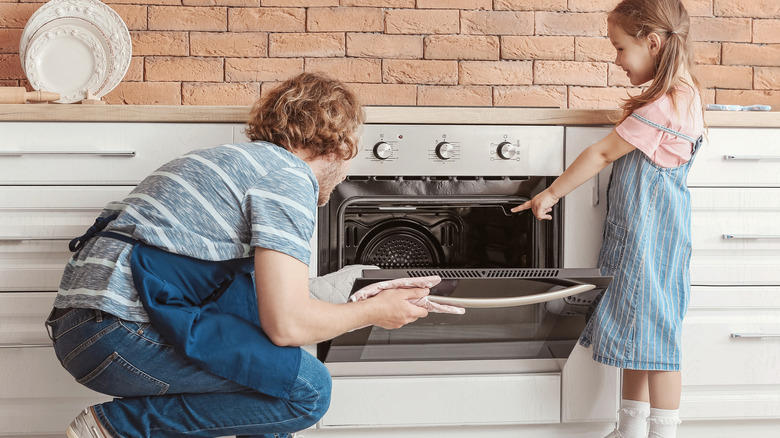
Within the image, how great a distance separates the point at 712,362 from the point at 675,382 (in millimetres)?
196

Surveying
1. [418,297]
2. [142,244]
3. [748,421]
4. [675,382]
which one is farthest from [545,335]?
[142,244]

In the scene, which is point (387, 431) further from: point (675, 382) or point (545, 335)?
point (675, 382)

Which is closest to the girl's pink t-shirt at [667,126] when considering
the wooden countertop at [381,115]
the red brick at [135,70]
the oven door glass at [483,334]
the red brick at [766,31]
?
the wooden countertop at [381,115]

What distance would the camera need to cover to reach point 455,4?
7.14ft

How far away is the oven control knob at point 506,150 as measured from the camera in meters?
1.55

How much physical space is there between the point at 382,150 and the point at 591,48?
103 centimetres

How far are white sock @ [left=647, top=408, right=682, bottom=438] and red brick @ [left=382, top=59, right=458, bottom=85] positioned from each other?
45.7 inches

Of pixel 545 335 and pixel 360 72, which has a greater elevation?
pixel 360 72

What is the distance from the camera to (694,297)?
63.8 inches

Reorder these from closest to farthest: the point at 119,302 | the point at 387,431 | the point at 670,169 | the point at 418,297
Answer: the point at 119,302 → the point at 418,297 → the point at 670,169 → the point at 387,431

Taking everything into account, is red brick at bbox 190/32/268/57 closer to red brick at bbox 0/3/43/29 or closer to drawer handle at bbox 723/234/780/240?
red brick at bbox 0/3/43/29

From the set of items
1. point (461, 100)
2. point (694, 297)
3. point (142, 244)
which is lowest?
point (694, 297)

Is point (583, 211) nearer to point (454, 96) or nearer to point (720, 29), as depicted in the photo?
point (454, 96)

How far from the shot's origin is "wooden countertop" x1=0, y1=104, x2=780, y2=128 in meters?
1.51
